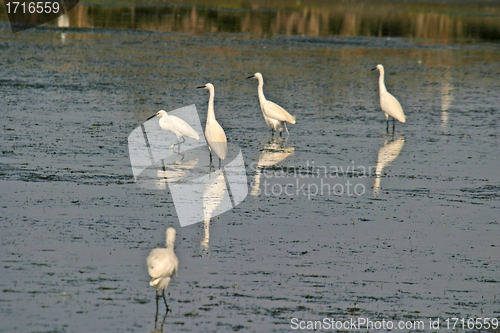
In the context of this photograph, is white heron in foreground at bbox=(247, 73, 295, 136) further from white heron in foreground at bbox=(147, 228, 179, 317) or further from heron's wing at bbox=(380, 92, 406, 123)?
white heron in foreground at bbox=(147, 228, 179, 317)

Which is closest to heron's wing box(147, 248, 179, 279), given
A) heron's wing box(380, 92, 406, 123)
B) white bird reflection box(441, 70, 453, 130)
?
heron's wing box(380, 92, 406, 123)

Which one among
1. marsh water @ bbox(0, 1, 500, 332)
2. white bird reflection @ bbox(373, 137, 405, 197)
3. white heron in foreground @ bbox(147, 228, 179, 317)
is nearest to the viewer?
white heron in foreground @ bbox(147, 228, 179, 317)

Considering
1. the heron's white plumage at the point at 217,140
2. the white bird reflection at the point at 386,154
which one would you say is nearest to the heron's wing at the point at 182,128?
the heron's white plumage at the point at 217,140

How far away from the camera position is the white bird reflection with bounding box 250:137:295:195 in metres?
11.3

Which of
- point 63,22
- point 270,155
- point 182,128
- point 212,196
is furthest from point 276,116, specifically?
point 63,22

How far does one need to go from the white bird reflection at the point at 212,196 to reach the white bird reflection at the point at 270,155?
0.50m

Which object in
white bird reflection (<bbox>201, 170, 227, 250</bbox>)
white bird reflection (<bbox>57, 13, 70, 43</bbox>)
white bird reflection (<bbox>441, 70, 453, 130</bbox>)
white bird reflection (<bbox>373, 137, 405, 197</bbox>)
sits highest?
white bird reflection (<bbox>57, 13, 70, 43</bbox>)

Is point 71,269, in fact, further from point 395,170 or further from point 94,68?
point 94,68

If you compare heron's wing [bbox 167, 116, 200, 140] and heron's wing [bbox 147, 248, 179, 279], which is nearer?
heron's wing [bbox 147, 248, 179, 279]

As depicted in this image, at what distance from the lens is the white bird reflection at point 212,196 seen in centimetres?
901

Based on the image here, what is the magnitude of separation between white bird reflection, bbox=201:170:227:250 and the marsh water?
11 centimetres

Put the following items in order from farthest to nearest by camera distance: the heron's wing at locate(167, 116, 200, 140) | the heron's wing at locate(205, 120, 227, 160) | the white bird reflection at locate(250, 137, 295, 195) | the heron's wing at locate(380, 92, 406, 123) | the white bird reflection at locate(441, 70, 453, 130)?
the white bird reflection at locate(441, 70, 453, 130)
the heron's wing at locate(380, 92, 406, 123)
the heron's wing at locate(167, 116, 200, 140)
the heron's wing at locate(205, 120, 227, 160)
the white bird reflection at locate(250, 137, 295, 195)

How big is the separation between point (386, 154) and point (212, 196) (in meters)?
4.63

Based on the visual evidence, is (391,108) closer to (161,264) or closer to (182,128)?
(182,128)
